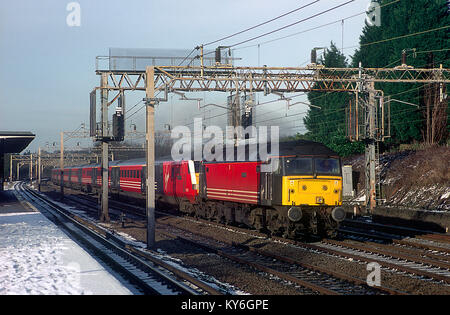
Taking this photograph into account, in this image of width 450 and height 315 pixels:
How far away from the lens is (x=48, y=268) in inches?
499

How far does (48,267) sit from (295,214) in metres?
7.93

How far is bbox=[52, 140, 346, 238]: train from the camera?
56.3ft

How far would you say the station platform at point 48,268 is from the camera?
10117 millimetres

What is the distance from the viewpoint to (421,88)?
A: 42.9 meters

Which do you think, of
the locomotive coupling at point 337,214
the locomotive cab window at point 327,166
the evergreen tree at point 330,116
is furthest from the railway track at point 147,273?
the evergreen tree at point 330,116

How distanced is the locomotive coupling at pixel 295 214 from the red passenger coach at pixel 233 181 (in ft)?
A: 7.65

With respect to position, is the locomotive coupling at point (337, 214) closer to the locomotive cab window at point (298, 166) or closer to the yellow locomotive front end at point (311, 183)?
the yellow locomotive front end at point (311, 183)

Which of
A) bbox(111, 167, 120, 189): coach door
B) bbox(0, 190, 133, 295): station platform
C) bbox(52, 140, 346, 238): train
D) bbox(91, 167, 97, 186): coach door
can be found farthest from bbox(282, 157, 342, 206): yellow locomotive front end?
bbox(91, 167, 97, 186): coach door

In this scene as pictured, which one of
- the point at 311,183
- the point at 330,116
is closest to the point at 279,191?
the point at 311,183

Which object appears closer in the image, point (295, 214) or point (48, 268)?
point (48, 268)

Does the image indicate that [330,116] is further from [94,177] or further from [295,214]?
[295,214]
